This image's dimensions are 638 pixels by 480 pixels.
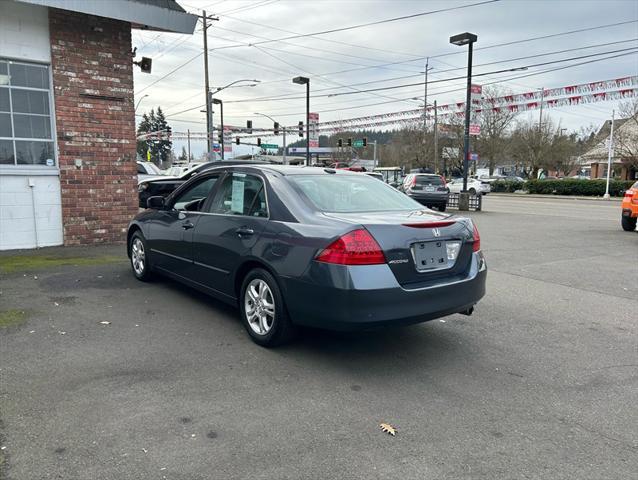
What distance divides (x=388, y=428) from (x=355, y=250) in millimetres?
Result: 1262

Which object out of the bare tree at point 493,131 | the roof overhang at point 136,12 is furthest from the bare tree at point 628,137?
the roof overhang at point 136,12

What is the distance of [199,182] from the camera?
579cm

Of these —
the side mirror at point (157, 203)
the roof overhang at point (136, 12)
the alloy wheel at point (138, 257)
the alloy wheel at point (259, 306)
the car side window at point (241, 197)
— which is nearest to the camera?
the alloy wheel at point (259, 306)

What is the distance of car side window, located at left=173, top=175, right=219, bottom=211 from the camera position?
562 centimetres

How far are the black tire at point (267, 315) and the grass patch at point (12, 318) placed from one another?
227 centimetres

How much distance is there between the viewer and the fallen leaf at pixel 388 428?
3.12 meters

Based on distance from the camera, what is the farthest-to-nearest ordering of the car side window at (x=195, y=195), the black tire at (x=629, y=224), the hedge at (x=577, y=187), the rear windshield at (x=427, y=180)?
the hedge at (x=577, y=187) < the rear windshield at (x=427, y=180) < the black tire at (x=629, y=224) < the car side window at (x=195, y=195)

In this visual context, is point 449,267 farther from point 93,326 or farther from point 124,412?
point 93,326

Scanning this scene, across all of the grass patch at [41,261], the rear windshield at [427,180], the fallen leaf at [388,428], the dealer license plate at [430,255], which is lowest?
the fallen leaf at [388,428]

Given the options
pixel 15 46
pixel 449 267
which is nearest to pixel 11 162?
pixel 15 46

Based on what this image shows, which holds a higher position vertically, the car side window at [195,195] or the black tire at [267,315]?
the car side window at [195,195]

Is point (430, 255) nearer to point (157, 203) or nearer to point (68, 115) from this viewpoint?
point (157, 203)

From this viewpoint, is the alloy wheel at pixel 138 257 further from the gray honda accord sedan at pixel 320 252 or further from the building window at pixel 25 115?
the building window at pixel 25 115

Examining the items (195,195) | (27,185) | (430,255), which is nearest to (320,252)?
(430,255)
